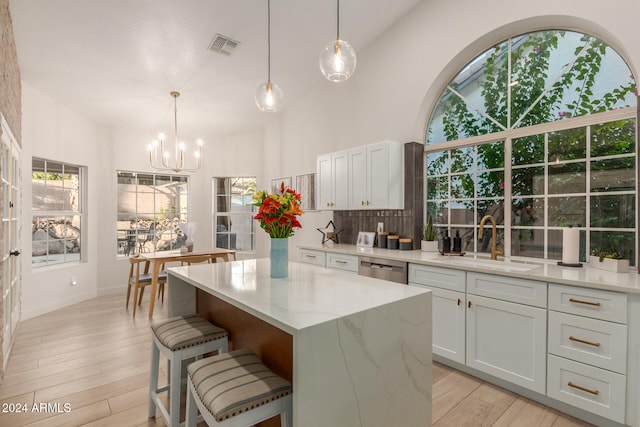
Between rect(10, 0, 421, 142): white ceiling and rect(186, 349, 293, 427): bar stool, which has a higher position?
rect(10, 0, 421, 142): white ceiling

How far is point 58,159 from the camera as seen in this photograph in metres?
4.59

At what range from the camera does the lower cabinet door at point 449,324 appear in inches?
104

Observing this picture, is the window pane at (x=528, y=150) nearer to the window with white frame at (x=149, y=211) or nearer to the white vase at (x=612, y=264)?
the white vase at (x=612, y=264)

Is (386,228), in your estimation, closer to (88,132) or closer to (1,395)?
(1,395)

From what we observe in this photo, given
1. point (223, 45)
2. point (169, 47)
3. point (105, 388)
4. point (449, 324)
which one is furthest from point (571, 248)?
point (169, 47)

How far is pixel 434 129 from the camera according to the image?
3.74m

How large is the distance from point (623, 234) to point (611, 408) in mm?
1254

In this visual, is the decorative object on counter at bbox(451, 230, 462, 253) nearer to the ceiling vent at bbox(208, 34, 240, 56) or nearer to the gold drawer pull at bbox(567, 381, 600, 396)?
the gold drawer pull at bbox(567, 381, 600, 396)

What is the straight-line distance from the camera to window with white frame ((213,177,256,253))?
6.48m

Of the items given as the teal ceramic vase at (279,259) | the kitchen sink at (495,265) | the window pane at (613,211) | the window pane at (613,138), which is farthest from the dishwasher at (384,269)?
the window pane at (613,138)

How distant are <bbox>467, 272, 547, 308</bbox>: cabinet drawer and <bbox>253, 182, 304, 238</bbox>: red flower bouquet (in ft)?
5.24

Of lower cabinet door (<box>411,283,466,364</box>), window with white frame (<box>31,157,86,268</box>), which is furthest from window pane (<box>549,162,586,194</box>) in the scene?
window with white frame (<box>31,157,86,268</box>)

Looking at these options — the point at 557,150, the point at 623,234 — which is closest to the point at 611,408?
the point at 623,234

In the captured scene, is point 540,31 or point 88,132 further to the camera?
point 88,132
